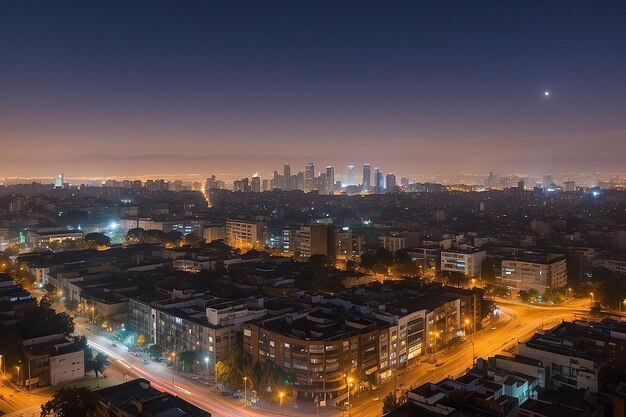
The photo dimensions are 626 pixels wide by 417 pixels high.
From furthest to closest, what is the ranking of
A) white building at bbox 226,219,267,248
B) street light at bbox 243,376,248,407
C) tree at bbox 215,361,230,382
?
white building at bbox 226,219,267,248 < tree at bbox 215,361,230,382 < street light at bbox 243,376,248,407

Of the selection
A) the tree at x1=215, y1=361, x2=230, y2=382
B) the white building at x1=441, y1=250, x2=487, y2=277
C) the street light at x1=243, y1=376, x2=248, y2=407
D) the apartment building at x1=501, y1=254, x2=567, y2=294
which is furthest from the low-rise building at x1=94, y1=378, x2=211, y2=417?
the white building at x1=441, y1=250, x2=487, y2=277

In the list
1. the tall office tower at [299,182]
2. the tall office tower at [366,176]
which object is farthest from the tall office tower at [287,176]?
the tall office tower at [366,176]

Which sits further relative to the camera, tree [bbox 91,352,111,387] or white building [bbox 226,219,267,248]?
white building [bbox 226,219,267,248]

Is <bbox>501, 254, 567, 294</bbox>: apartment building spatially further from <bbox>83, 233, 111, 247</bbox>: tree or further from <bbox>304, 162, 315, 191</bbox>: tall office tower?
<bbox>304, 162, 315, 191</bbox>: tall office tower

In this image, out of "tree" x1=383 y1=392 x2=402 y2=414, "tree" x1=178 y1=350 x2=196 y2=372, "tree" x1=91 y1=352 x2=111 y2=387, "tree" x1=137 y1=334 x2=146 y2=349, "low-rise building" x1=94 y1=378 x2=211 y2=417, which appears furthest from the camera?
"tree" x1=137 y1=334 x2=146 y2=349

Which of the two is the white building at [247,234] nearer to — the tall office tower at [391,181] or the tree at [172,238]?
A: the tree at [172,238]

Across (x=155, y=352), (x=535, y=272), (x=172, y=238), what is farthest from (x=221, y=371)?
(x=172, y=238)

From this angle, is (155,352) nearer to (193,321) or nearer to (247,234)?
(193,321)
